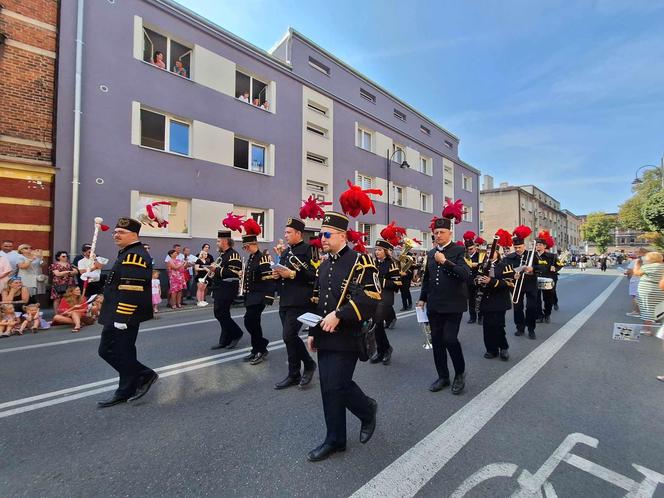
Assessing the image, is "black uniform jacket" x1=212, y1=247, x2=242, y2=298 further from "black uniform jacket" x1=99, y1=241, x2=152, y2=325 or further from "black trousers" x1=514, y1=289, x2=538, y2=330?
"black trousers" x1=514, y1=289, x2=538, y2=330

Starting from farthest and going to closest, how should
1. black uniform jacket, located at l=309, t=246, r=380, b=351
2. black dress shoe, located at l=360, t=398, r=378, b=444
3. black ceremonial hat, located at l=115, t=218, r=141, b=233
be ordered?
1. black ceremonial hat, located at l=115, t=218, r=141, b=233
2. black dress shoe, located at l=360, t=398, r=378, b=444
3. black uniform jacket, located at l=309, t=246, r=380, b=351

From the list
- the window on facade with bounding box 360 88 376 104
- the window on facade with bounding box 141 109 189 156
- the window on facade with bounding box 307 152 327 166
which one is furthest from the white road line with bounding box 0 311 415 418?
the window on facade with bounding box 360 88 376 104

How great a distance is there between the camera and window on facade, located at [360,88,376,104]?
22122 millimetres

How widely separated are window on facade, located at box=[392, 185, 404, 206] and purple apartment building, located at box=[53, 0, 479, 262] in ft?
8.28

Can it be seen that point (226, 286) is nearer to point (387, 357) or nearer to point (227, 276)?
point (227, 276)

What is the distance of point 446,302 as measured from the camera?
4.18m

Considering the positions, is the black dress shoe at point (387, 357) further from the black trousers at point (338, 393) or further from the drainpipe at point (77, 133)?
the drainpipe at point (77, 133)

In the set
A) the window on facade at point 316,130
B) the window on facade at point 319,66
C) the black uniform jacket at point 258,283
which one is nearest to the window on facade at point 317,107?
the window on facade at point 316,130

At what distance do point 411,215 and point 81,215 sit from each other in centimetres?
1926

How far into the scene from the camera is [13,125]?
9.95 metres

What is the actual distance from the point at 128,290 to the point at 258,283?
1.90 metres

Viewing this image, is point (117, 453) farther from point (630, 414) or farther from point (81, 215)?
point (81, 215)

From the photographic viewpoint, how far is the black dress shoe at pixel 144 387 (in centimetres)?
386

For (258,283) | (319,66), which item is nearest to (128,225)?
(258,283)
